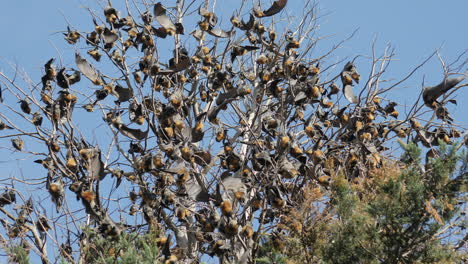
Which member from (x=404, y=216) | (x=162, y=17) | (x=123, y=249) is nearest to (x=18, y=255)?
(x=123, y=249)

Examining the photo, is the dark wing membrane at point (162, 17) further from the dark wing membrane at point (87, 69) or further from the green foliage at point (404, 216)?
the green foliage at point (404, 216)

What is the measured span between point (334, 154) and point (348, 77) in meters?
0.79

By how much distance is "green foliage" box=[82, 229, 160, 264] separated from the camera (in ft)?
21.1

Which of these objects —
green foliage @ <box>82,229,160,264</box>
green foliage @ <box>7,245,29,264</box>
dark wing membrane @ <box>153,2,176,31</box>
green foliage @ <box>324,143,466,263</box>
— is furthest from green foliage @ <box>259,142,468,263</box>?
dark wing membrane @ <box>153,2,176,31</box>

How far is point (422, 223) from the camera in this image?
271 inches

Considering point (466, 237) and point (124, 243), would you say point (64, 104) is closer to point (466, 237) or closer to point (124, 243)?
point (124, 243)

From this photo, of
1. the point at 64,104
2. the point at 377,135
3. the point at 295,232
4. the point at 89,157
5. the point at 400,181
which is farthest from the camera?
the point at 377,135

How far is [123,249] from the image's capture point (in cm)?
721

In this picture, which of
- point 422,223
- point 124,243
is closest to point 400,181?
point 422,223

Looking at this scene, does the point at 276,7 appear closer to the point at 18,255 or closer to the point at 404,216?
the point at 404,216

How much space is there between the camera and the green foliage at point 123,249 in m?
6.45

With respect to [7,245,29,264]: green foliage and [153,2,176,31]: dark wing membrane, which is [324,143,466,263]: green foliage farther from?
[153,2,176,31]: dark wing membrane

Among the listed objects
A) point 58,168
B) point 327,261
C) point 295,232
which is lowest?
point 327,261

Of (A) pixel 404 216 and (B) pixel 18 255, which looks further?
(B) pixel 18 255
